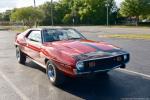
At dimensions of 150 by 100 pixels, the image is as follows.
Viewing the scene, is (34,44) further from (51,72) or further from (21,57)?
(21,57)

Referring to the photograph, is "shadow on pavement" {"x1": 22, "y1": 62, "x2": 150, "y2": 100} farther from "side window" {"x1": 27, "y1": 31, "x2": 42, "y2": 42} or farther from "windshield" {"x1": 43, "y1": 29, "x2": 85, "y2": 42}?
"side window" {"x1": 27, "y1": 31, "x2": 42, "y2": 42}

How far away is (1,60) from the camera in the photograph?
11.9 m

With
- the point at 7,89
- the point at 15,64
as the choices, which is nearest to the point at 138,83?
the point at 7,89

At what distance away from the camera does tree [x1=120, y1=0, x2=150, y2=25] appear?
187 feet

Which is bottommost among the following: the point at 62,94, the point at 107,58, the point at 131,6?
the point at 62,94

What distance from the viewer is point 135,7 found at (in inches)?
2238

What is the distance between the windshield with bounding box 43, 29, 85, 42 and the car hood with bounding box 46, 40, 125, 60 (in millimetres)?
455

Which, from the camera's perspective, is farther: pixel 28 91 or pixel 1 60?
pixel 1 60

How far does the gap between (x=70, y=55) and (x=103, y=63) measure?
2.55 feet

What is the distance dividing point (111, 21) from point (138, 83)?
6206 centimetres

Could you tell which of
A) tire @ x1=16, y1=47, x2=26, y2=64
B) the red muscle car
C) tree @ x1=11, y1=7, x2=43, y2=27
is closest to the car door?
the red muscle car

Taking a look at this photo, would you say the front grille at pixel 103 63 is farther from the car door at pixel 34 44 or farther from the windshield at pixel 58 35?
the car door at pixel 34 44

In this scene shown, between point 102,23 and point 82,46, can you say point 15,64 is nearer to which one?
point 82,46

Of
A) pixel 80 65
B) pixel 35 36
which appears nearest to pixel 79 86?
pixel 80 65
